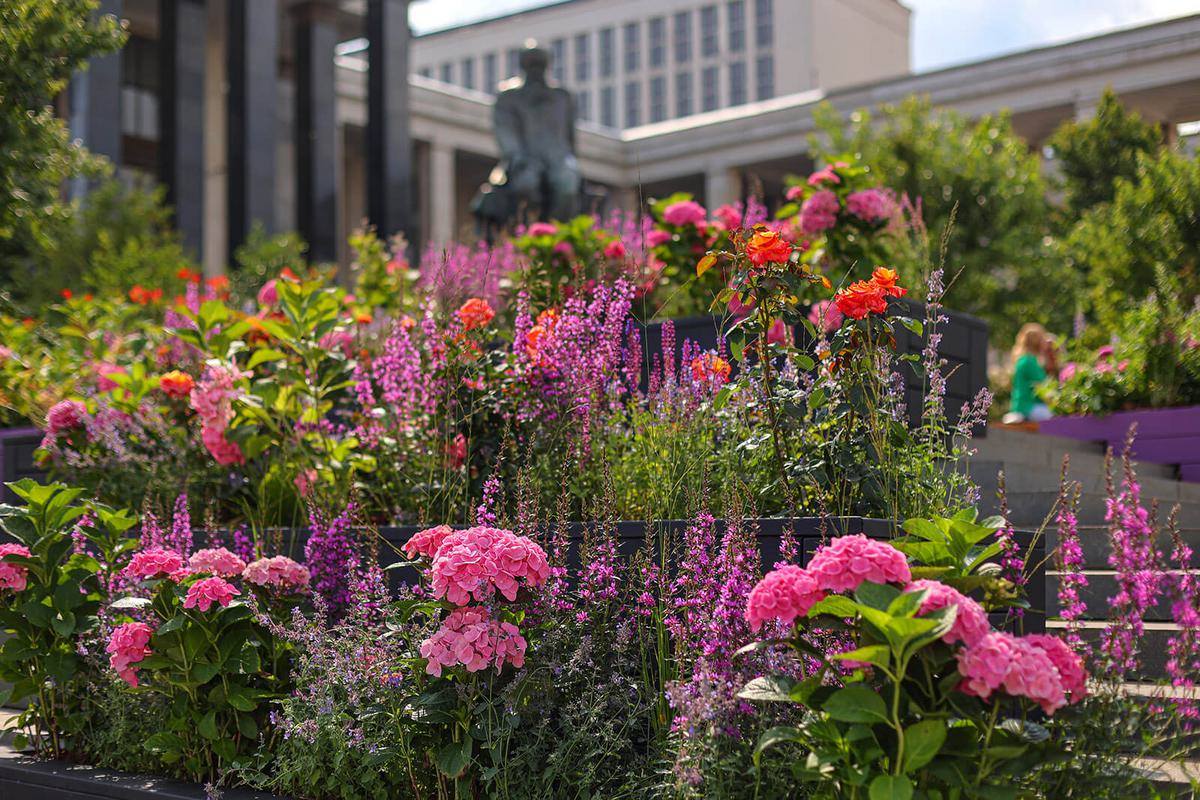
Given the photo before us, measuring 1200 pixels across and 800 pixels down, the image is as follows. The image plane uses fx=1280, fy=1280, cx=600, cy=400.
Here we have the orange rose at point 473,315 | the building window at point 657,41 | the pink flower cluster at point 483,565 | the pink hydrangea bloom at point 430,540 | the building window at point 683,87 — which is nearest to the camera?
the pink flower cluster at point 483,565

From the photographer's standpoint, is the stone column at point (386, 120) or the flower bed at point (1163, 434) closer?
the flower bed at point (1163, 434)

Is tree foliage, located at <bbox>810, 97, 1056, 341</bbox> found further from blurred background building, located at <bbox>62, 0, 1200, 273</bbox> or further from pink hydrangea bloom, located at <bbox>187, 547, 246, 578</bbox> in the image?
pink hydrangea bloom, located at <bbox>187, 547, 246, 578</bbox>

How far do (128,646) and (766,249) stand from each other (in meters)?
2.48

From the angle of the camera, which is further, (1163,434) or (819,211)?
(1163,434)

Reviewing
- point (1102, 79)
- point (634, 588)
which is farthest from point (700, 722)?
point (1102, 79)

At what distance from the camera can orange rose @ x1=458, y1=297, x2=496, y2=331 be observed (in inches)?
199

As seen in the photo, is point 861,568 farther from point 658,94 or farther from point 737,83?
point 658,94

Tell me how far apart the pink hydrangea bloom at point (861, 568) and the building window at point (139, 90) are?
2672cm

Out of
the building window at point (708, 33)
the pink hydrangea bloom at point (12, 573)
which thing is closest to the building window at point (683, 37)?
the building window at point (708, 33)

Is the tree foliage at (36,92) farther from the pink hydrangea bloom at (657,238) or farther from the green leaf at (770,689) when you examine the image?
the green leaf at (770,689)

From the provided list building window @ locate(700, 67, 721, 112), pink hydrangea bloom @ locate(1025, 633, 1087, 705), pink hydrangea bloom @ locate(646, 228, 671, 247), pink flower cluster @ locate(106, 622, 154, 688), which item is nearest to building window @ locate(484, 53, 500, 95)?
building window @ locate(700, 67, 721, 112)

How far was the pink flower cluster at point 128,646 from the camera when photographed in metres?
4.28

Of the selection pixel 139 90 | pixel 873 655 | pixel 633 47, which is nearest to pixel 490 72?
pixel 633 47

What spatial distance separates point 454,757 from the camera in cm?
360
